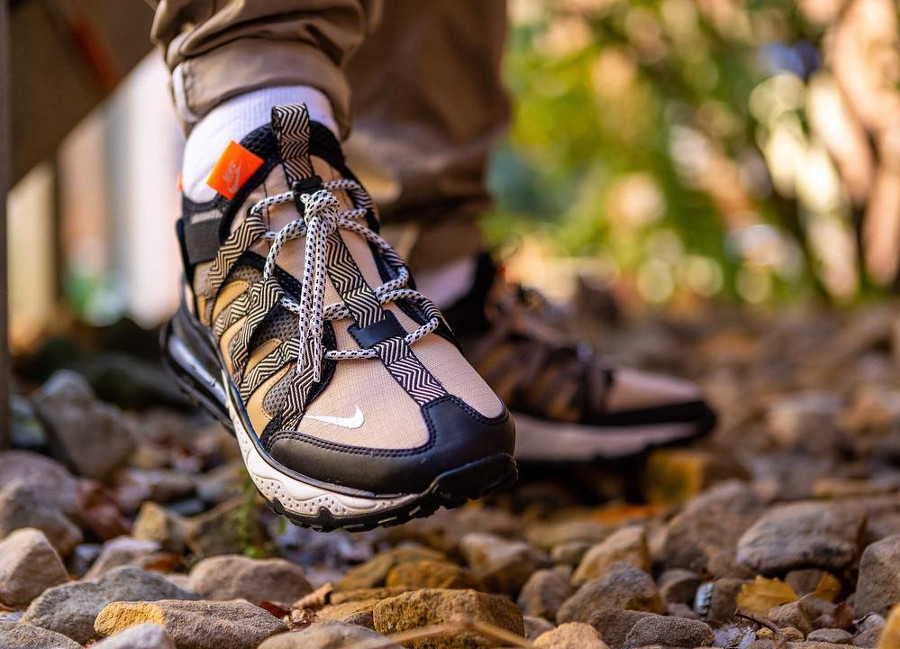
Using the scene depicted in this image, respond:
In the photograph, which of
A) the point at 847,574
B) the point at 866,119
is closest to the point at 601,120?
the point at 866,119

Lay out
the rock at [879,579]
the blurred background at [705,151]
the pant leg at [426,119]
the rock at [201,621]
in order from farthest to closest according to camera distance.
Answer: the blurred background at [705,151], the pant leg at [426,119], the rock at [879,579], the rock at [201,621]

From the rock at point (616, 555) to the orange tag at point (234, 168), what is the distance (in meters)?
0.59

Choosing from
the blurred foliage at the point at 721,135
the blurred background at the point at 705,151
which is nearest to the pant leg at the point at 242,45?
the blurred background at the point at 705,151

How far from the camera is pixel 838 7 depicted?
3.47m

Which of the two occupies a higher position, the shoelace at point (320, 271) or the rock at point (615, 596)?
the shoelace at point (320, 271)

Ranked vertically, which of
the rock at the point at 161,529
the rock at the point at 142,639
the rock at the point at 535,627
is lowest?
the rock at the point at 535,627

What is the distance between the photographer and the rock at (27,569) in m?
1.02

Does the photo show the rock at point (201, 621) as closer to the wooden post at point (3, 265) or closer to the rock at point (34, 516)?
the rock at point (34, 516)

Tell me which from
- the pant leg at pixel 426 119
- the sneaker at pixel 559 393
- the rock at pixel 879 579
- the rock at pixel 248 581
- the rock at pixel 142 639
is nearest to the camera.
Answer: the rock at pixel 142 639

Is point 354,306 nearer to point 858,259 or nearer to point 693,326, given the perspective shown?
point 693,326

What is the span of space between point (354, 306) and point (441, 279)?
0.74 meters

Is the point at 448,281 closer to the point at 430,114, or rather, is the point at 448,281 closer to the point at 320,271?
the point at 430,114

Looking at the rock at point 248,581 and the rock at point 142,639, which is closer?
the rock at point 142,639

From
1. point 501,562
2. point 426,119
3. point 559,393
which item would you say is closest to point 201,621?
point 501,562
